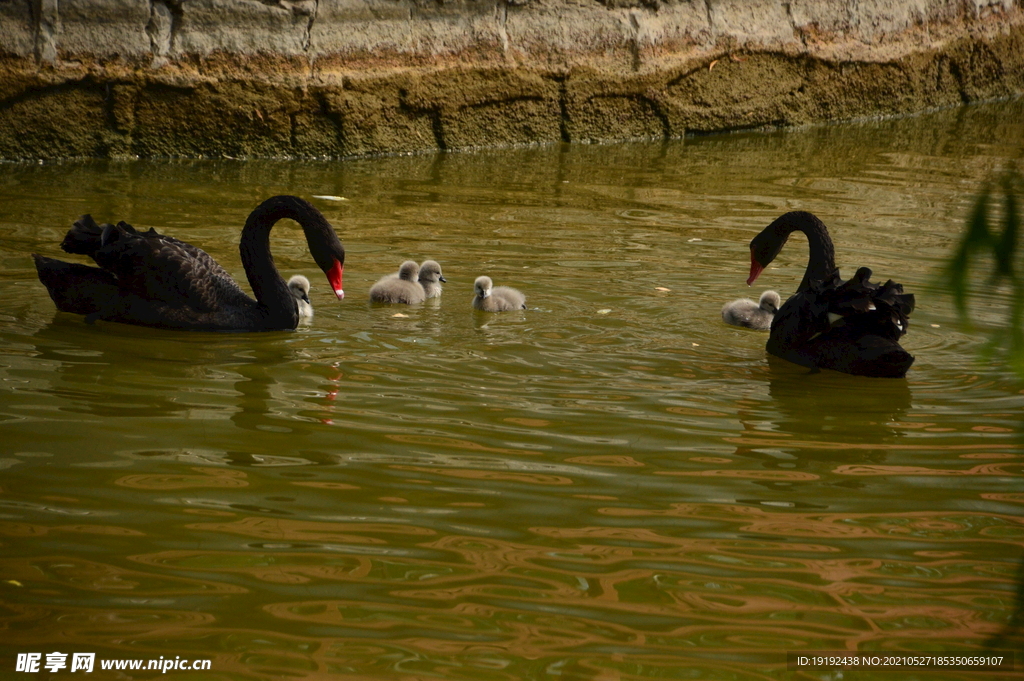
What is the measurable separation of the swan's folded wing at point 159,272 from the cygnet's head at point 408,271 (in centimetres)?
87

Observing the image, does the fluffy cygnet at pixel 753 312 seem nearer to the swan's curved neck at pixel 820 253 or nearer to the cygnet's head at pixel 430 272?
the swan's curved neck at pixel 820 253

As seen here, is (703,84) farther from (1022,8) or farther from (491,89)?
(1022,8)

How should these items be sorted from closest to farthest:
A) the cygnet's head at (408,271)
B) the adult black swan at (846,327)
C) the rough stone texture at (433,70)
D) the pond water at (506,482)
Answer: the pond water at (506,482) → the adult black swan at (846,327) → the cygnet's head at (408,271) → the rough stone texture at (433,70)

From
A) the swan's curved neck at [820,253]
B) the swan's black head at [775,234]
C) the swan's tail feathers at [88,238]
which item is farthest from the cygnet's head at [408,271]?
the swan's curved neck at [820,253]

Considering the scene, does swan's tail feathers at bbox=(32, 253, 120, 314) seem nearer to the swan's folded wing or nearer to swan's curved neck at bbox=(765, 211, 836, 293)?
the swan's folded wing

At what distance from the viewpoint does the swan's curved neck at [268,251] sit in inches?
202

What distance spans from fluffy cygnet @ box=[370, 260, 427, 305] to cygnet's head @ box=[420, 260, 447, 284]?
0.14ft

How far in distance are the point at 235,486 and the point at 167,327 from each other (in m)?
2.10

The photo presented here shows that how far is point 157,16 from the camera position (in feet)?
27.9

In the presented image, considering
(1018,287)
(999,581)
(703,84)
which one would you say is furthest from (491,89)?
(1018,287)

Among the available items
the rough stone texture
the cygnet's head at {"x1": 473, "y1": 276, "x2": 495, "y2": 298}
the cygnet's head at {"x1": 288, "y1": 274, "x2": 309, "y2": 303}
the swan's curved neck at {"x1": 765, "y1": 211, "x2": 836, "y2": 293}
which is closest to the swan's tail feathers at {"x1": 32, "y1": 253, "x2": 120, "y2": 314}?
the cygnet's head at {"x1": 288, "y1": 274, "x2": 309, "y2": 303}

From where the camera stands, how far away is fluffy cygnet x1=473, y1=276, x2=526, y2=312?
17.7 feet

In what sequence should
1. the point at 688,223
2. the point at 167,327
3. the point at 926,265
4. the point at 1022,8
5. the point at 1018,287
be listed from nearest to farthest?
the point at 1018,287 < the point at 167,327 < the point at 926,265 < the point at 688,223 < the point at 1022,8

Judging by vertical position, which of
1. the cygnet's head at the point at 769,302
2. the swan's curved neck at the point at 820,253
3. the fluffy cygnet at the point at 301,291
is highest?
the swan's curved neck at the point at 820,253
